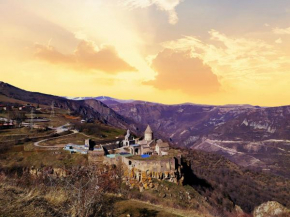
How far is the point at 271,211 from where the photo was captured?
61.1m

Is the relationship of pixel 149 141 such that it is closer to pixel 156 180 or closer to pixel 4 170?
pixel 156 180

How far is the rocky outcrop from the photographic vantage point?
57694mm

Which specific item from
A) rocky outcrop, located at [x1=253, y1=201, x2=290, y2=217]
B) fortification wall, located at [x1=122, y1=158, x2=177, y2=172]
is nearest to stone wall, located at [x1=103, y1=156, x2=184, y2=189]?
fortification wall, located at [x1=122, y1=158, x2=177, y2=172]

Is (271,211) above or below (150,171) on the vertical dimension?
below

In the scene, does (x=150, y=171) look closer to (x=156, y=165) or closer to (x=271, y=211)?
(x=156, y=165)

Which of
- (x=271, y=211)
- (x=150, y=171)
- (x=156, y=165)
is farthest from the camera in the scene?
(x=271, y=211)

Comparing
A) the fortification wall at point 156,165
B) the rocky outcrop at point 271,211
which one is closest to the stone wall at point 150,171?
the fortification wall at point 156,165

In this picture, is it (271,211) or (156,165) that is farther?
(271,211)

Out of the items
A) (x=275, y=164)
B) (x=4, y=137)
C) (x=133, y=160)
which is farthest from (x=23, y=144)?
(x=275, y=164)

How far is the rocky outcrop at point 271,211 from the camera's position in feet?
189

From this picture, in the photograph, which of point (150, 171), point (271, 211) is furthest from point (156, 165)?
point (271, 211)

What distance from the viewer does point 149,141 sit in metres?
63.8

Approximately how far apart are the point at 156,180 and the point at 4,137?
155 ft

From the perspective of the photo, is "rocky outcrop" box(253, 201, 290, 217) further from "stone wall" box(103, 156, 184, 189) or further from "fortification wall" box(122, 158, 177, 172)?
"fortification wall" box(122, 158, 177, 172)
